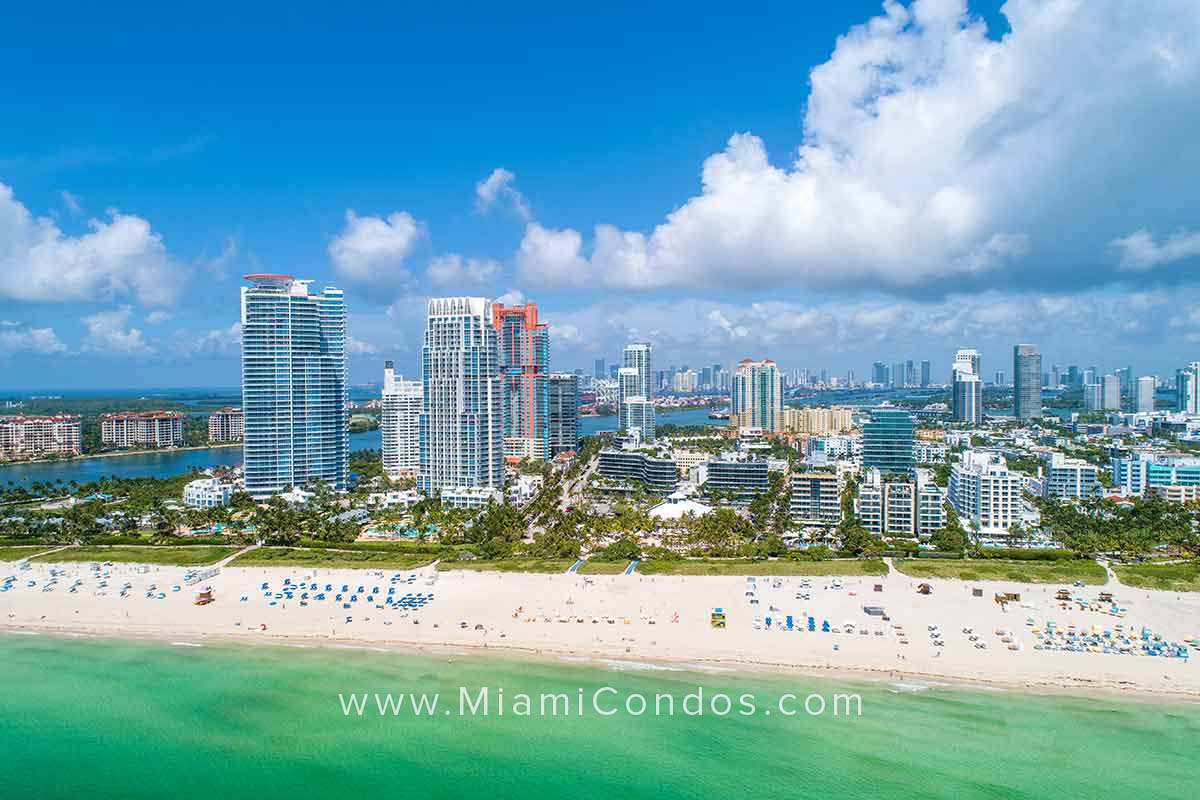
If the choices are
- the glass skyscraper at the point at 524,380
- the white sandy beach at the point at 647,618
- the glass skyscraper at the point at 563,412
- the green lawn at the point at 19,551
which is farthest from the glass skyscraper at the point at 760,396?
the green lawn at the point at 19,551

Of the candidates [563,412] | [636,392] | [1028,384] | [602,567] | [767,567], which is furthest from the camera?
[1028,384]

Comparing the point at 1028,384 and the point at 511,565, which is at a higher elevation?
the point at 1028,384

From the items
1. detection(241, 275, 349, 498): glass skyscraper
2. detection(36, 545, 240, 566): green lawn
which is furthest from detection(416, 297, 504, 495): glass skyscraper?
detection(36, 545, 240, 566): green lawn

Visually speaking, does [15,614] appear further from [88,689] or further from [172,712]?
[172,712]

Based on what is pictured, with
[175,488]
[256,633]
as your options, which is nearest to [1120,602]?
[256,633]

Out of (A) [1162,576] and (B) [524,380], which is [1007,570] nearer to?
(A) [1162,576]

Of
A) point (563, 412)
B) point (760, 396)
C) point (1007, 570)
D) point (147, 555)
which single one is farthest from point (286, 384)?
point (760, 396)

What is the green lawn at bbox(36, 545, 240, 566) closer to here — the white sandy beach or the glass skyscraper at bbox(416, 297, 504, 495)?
the white sandy beach
